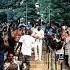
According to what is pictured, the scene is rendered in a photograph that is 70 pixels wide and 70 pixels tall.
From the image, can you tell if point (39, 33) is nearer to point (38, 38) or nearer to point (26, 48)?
point (38, 38)

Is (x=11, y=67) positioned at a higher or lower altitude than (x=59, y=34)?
lower

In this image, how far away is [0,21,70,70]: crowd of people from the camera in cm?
220

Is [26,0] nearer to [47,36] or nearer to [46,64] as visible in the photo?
[47,36]

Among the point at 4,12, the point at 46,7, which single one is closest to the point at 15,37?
the point at 4,12

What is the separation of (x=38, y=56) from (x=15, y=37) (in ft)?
0.90

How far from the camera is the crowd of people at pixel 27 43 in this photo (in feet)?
7.22

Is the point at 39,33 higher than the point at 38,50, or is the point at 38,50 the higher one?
the point at 39,33

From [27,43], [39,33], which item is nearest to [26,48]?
[27,43]

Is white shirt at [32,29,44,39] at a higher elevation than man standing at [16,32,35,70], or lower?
higher

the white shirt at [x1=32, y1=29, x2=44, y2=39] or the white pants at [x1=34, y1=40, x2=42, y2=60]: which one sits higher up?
the white shirt at [x1=32, y1=29, x2=44, y2=39]

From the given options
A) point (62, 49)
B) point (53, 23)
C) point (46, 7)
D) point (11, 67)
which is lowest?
point (11, 67)

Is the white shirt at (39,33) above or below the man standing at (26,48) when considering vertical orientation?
above

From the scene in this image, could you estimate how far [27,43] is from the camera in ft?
7.27

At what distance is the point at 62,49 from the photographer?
2201 millimetres
